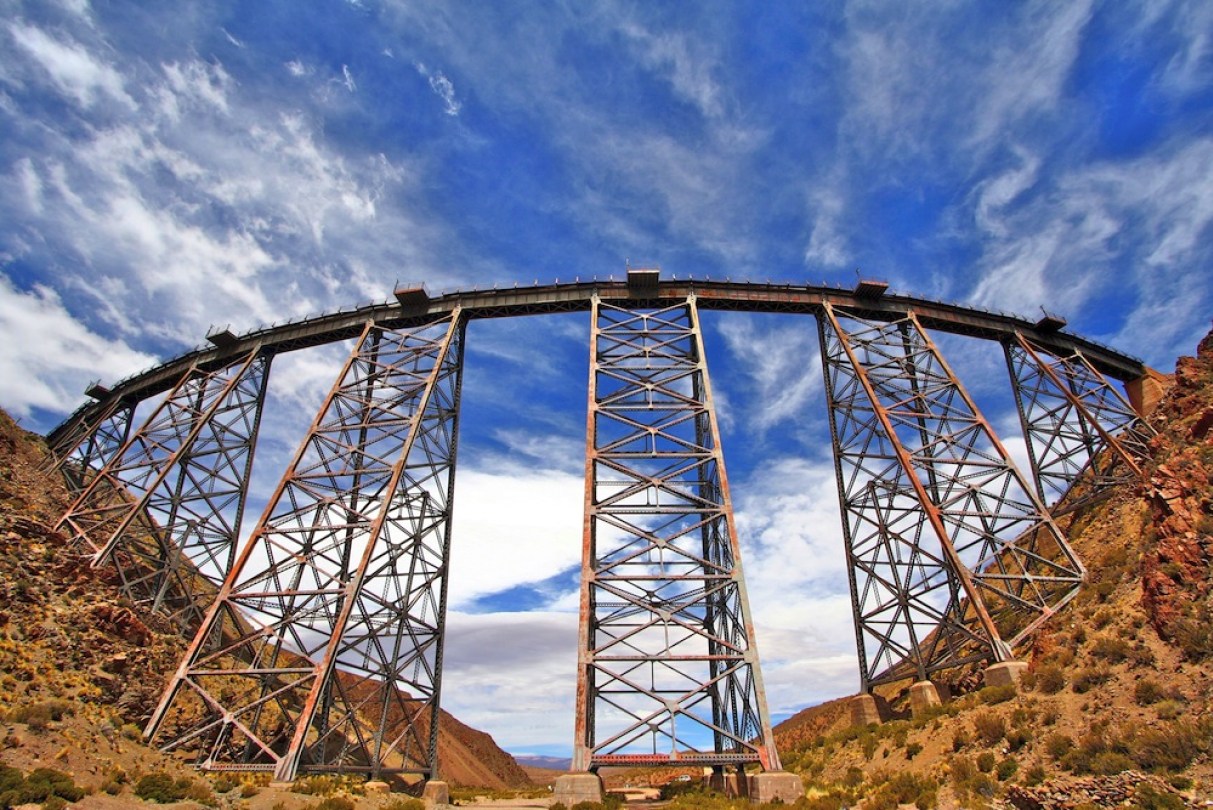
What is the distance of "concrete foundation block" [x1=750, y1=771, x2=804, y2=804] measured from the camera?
1293 cm

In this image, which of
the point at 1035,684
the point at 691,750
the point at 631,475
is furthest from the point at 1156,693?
the point at 631,475

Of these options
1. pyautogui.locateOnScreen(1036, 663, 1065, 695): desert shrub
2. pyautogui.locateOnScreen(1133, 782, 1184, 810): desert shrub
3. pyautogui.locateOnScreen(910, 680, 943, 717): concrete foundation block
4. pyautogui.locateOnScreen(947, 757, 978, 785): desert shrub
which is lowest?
pyautogui.locateOnScreen(1133, 782, 1184, 810): desert shrub

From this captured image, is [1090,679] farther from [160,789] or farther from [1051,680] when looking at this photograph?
[160,789]

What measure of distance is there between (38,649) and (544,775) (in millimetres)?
67003

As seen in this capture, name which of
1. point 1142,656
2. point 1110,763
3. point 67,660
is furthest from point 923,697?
point 67,660

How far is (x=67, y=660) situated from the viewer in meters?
15.6

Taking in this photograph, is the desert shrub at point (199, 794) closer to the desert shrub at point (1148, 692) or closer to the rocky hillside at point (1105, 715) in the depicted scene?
the rocky hillside at point (1105, 715)

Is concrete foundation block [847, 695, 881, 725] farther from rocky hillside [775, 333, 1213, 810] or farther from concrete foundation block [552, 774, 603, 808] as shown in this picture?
concrete foundation block [552, 774, 603, 808]

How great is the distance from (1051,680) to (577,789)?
30.6 ft

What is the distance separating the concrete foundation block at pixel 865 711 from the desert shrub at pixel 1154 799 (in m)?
11.0

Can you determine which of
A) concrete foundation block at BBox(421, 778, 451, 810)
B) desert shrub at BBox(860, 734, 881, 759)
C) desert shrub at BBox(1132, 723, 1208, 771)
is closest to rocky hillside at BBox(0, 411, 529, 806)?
concrete foundation block at BBox(421, 778, 451, 810)

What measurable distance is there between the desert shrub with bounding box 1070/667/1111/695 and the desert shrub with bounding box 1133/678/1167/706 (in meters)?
1.06

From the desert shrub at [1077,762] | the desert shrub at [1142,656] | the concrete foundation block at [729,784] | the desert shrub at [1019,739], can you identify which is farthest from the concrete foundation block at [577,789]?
the desert shrub at [1142,656]

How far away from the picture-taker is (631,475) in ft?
56.8
